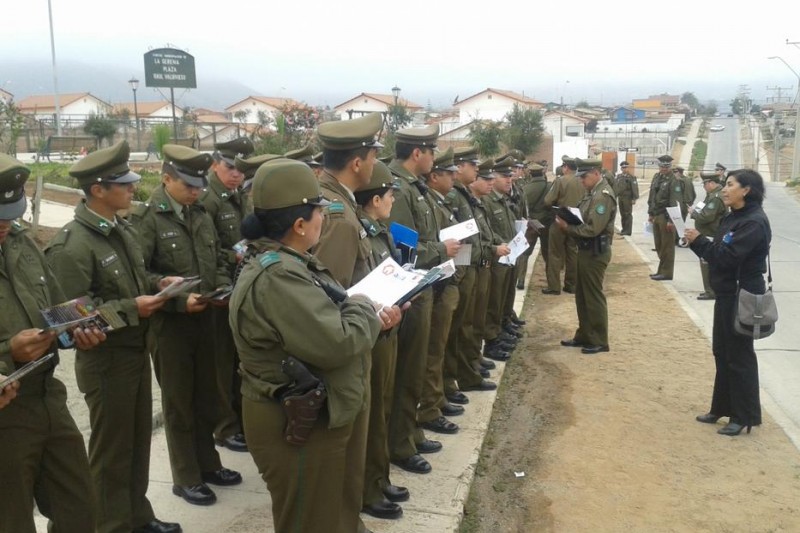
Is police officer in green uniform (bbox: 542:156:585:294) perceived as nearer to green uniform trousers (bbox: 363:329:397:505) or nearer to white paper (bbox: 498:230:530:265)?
white paper (bbox: 498:230:530:265)

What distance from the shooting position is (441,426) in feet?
18.1

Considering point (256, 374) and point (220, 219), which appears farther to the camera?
point (220, 219)

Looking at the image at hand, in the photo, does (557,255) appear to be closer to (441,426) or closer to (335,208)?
(441,426)

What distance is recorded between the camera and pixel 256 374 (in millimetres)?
2848

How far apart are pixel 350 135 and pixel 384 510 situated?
2128mm

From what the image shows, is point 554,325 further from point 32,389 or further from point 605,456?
point 32,389

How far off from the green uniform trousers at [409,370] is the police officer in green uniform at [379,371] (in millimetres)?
312

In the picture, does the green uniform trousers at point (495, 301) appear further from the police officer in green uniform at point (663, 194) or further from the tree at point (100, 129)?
the tree at point (100, 129)

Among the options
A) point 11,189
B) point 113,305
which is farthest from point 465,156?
point 11,189

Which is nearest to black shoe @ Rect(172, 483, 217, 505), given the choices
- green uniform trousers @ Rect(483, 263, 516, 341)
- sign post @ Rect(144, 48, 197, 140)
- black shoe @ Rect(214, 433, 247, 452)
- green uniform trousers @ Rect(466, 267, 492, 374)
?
black shoe @ Rect(214, 433, 247, 452)

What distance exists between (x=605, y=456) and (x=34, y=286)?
4053 mm

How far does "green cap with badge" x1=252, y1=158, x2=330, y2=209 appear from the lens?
9.28 ft

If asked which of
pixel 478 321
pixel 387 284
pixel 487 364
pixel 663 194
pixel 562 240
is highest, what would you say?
pixel 387 284

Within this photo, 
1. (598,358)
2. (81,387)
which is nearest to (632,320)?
(598,358)
